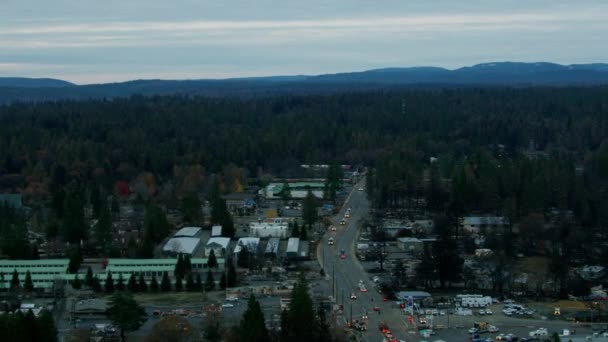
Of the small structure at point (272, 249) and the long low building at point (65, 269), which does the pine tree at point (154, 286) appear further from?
the small structure at point (272, 249)

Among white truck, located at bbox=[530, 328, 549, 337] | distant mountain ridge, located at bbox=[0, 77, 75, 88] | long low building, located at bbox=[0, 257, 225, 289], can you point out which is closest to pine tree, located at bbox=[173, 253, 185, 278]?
long low building, located at bbox=[0, 257, 225, 289]

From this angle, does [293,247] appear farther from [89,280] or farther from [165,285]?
[89,280]

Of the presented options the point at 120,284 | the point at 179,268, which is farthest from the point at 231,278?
the point at 120,284

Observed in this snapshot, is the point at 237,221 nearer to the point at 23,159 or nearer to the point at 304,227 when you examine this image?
the point at 304,227

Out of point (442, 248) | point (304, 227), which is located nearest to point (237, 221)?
point (304, 227)

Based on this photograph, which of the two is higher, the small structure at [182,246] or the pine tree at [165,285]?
the small structure at [182,246]

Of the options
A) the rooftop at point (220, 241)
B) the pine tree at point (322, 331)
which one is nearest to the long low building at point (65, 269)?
the rooftop at point (220, 241)

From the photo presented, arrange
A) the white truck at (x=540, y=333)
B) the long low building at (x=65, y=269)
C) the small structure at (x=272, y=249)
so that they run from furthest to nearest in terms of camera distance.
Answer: the small structure at (x=272, y=249) → the long low building at (x=65, y=269) → the white truck at (x=540, y=333)

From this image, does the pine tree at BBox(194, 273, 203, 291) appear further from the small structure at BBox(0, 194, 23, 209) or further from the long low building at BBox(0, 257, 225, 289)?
the small structure at BBox(0, 194, 23, 209)
